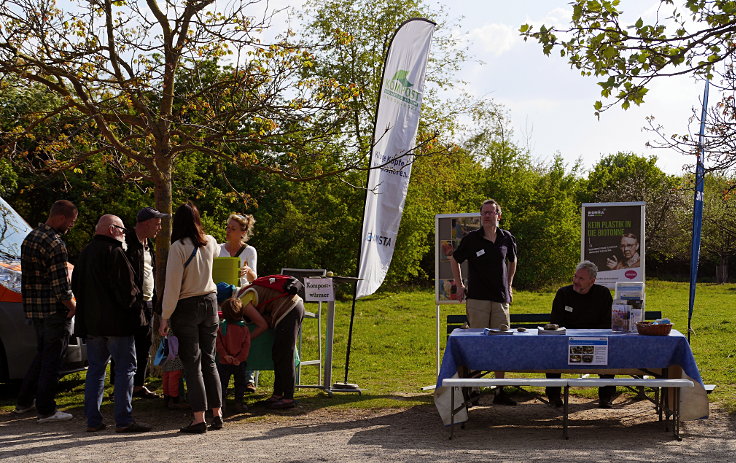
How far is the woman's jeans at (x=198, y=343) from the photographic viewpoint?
7059mm

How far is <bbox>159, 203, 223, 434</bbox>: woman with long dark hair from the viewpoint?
6.98 metres

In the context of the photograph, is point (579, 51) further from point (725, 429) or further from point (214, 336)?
point (214, 336)

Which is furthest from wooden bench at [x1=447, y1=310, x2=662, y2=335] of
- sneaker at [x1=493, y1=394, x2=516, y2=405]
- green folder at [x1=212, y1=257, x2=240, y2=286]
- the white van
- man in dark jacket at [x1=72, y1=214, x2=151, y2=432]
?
the white van

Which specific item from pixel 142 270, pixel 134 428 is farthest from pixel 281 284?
pixel 134 428

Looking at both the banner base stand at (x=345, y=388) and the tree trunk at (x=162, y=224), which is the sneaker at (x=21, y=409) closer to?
the tree trunk at (x=162, y=224)

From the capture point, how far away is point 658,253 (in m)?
53.6

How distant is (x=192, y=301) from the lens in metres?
7.07

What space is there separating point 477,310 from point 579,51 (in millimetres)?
2623

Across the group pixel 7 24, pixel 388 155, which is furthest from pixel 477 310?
pixel 7 24

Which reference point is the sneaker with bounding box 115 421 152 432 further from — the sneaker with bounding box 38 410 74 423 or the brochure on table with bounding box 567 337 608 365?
the brochure on table with bounding box 567 337 608 365

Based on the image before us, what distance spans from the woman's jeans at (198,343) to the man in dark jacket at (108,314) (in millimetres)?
429

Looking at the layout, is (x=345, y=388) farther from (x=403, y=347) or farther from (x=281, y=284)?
(x=403, y=347)

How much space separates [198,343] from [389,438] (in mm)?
1686

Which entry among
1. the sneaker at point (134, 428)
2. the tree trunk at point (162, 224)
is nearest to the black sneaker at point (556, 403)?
the sneaker at point (134, 428)
